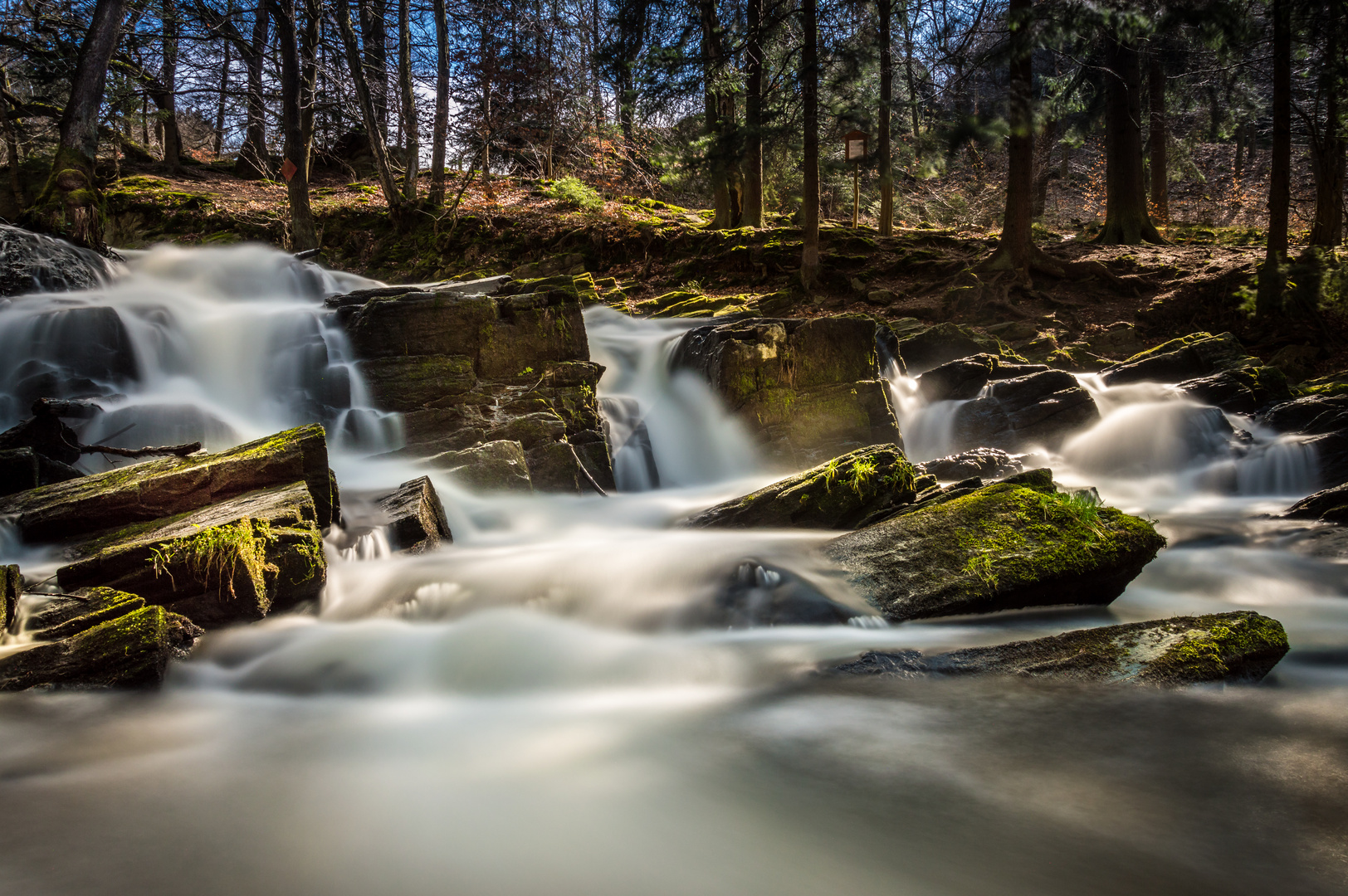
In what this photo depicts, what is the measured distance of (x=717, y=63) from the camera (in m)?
15.0

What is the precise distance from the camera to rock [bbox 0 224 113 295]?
1003 cm

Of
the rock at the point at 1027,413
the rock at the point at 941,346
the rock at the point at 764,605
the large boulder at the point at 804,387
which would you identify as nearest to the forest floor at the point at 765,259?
the rock at the point at 941,346

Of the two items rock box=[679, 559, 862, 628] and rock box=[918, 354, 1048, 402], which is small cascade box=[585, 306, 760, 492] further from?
rock box=[679, 559, 862, 628]

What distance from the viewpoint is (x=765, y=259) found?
53.9ft

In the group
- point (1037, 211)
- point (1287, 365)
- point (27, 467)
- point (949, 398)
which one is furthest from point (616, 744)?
point (1037, 211)

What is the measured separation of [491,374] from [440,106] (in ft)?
43.7

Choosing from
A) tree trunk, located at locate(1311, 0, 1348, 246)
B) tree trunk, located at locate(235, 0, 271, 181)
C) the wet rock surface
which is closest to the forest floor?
tree trunk, located at locate(1311, 0, 1348, 246)

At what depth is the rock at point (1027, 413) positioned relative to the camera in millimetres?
10109

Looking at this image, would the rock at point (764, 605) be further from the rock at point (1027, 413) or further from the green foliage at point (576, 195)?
the green foliage at point (576, 195)

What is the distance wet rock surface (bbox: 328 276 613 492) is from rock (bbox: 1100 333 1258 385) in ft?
26.4

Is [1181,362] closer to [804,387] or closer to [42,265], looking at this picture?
[804,387]

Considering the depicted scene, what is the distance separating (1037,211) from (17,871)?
30.0 meters

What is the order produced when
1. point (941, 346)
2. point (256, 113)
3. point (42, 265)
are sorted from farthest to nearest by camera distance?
point (256, 113) → point (941, 346) → point (42, 265)

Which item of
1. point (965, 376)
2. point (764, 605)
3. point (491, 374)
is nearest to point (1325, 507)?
point (965, 376)
